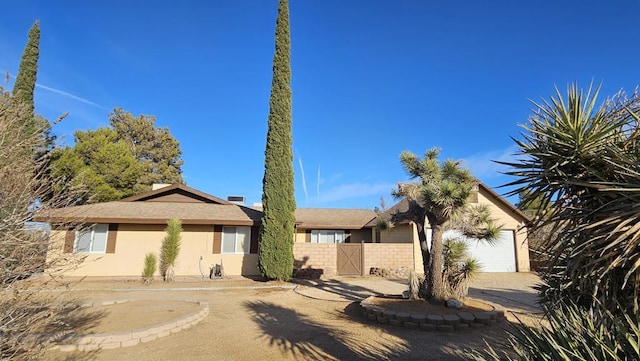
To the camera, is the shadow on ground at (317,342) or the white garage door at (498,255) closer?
the shadow on ground at (317,342)

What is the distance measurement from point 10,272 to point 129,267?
1374 cm

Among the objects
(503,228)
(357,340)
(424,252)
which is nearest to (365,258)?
(503,228)

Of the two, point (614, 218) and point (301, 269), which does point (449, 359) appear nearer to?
point (614, 218)

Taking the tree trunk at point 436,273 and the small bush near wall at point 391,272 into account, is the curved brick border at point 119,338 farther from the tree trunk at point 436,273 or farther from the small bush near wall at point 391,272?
the small bush near wall at point 391,272

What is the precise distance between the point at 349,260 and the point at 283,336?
1112 cm

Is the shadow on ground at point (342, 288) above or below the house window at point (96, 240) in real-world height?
below

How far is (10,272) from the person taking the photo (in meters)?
3.24

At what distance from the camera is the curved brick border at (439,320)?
696 centimetres

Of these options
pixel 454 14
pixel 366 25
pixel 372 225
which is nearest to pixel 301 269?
pixel 372 225

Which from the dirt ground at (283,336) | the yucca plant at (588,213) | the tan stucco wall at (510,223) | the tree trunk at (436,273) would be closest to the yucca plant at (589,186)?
the yucca plant at (588,213)

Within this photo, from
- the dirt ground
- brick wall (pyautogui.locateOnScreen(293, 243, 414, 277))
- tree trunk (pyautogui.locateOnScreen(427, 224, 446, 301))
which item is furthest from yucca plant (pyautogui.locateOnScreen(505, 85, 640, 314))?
brick wall (pyautogui.locateOnScreen(293, 243, 414, 277))

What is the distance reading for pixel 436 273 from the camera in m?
8.35

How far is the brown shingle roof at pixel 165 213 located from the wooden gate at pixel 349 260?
4653 mm

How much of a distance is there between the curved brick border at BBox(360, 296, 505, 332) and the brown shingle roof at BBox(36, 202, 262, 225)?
30.6 ft
